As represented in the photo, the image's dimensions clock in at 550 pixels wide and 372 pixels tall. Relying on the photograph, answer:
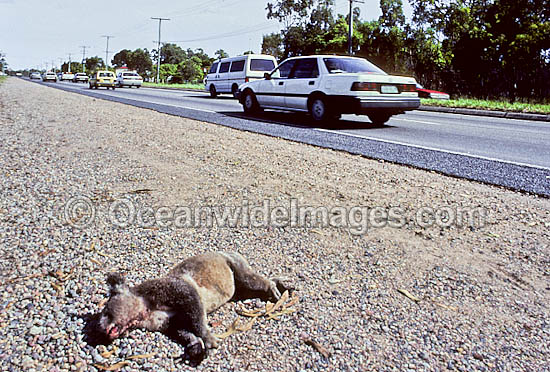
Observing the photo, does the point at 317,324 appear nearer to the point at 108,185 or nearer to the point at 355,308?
the point at 355,308

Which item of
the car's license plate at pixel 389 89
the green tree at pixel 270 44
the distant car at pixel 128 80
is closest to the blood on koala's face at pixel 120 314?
the car's license plate at pixel 389 89

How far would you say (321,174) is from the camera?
17.3 feet

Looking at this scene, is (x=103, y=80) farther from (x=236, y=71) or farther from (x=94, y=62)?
(x=94, y=62)

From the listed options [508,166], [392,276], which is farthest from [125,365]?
[508,166]

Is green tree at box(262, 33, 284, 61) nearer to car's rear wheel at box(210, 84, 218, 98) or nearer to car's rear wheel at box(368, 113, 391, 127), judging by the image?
car's rear wheel at box(210, 84, 218, 98)

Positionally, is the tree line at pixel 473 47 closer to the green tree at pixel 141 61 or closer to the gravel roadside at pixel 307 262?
the gravel roadside at pixel 307 262

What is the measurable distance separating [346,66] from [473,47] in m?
18.0

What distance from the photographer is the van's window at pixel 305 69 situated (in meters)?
10.8

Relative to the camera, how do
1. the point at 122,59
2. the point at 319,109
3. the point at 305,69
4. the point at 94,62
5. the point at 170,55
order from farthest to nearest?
the point at 94,62
the point at 122,59
the point at 170,55
the point at 305,69
the point at 319,109

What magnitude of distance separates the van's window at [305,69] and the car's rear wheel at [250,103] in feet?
5.20

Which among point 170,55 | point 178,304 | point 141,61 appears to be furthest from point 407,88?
point 141,61

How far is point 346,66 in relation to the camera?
10391 mm

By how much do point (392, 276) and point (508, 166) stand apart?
3967 mm

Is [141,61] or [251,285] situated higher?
[141,61]
